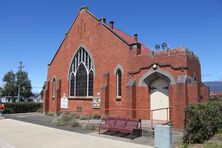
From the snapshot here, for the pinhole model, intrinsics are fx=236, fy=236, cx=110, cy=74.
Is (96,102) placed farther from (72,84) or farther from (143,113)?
(143,113)

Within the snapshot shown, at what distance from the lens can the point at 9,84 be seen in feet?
211

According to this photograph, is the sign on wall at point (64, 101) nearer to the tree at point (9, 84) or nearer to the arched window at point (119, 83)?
the arched window at point (119, 83)

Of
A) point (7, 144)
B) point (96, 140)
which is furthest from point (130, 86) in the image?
point (7, 144)

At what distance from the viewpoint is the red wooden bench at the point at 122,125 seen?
11.8m

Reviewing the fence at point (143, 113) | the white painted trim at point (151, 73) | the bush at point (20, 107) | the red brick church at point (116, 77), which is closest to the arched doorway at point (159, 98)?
the red brick church at point (116, 77)

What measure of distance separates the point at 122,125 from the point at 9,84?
5912cm

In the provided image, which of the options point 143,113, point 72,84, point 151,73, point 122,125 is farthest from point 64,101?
point 122,125

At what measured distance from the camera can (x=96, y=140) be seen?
11.1m

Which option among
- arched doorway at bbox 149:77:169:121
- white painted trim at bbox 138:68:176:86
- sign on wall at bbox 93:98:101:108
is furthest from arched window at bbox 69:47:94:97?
arched doorway at bbox 149:77:169:121

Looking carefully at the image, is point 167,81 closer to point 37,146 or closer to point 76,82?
point 37,146

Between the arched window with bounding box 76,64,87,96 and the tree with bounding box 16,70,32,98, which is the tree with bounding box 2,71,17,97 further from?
the arched window with bounding box 76,64,87,96

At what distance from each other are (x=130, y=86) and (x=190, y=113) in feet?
23.9

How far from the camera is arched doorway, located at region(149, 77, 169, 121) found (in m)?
16.4

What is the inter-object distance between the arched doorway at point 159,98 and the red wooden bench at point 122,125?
4.26 metres
